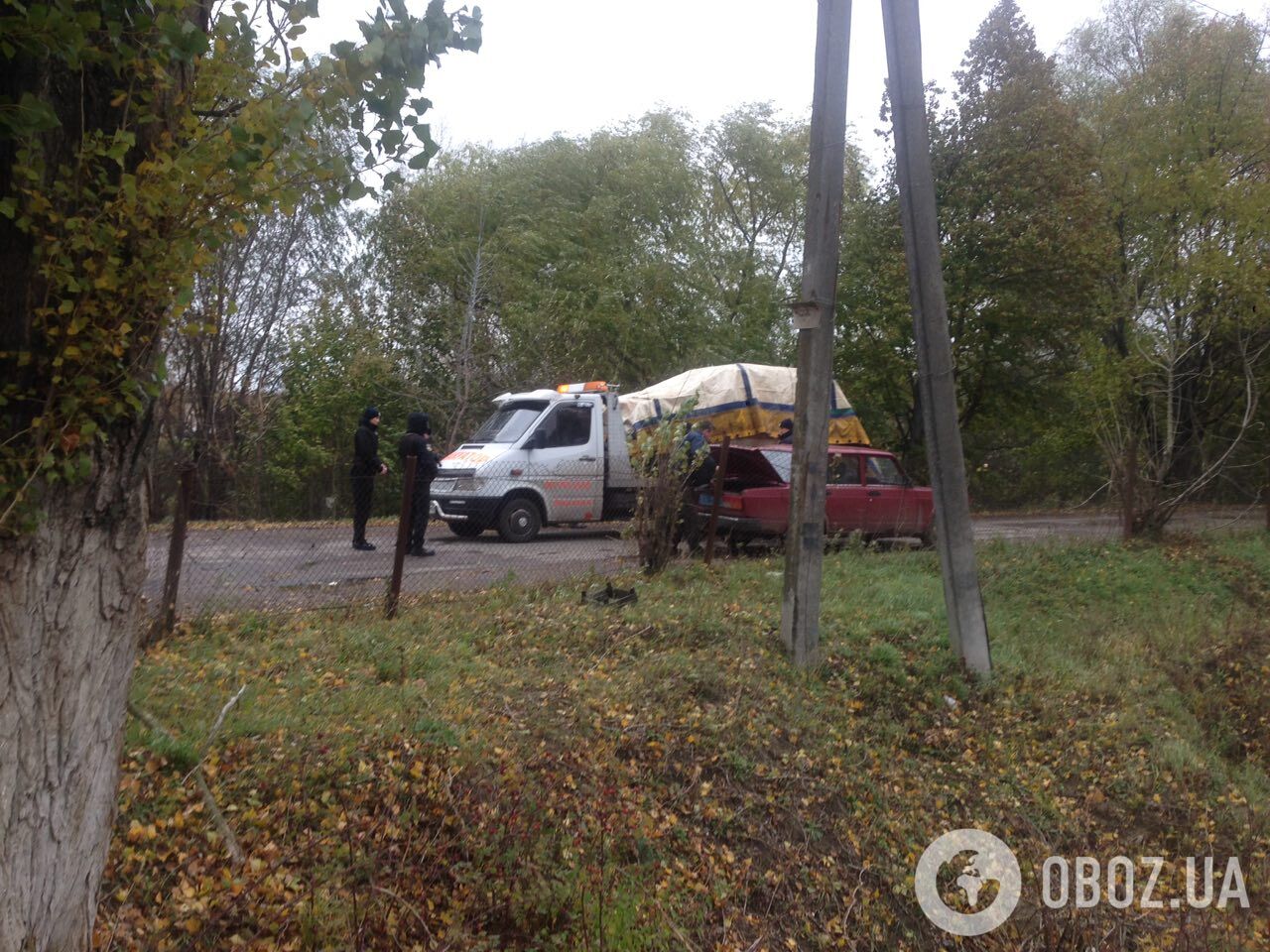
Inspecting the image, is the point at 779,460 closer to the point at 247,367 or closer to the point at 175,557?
the point at 175,557

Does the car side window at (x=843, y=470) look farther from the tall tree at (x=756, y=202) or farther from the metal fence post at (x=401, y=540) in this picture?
the tall tree at (x=756, y=202)

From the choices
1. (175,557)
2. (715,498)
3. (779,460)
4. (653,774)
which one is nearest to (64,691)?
(653,774)

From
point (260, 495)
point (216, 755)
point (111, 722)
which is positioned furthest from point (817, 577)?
point (260, 495)

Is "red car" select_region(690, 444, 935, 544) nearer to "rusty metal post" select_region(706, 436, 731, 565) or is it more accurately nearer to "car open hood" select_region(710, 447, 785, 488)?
"car open hood" select_region(710, 447, 785, 488)

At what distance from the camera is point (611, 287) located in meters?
26.9

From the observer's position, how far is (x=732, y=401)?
1562cm

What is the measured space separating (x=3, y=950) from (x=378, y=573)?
5.73 m

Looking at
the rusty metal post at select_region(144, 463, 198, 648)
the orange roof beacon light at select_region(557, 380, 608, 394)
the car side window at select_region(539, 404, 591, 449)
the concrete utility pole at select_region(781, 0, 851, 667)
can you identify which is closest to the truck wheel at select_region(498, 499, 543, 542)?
the car side window at select_region(539, 404, 591, 449)

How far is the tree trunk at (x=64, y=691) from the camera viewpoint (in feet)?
10.2

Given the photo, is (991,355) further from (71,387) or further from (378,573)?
(71,387)

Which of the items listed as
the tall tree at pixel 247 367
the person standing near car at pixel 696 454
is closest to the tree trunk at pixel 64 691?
the person standing near car at pixel 696 454

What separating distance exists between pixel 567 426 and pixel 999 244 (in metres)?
12.8

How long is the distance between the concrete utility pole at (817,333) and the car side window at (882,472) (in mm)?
6516

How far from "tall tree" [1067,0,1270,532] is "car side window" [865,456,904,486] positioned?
12.3 feet
